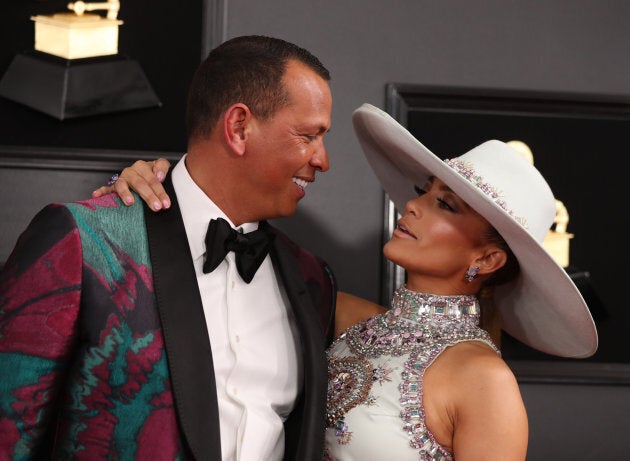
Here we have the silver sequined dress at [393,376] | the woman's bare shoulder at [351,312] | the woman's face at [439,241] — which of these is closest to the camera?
the silver sequined dress at [393,376]

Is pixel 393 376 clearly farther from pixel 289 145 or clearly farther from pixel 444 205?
pixel 289 145

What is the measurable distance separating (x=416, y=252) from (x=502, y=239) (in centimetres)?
19

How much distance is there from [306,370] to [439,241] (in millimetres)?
397

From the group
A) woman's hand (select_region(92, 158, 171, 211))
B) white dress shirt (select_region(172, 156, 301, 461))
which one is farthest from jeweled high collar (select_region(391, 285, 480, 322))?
woman's hand (select_region(92, 158, 171, 211))

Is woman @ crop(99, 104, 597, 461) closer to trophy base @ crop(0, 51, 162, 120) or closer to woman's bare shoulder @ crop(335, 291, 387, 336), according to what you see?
woman's bare shoulder @ crop(335, 291, 387, 336)

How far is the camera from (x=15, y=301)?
65.8 inches

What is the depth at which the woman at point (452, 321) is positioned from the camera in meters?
1.86

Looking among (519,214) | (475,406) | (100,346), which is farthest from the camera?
(519,214)

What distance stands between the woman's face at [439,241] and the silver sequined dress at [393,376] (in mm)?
53

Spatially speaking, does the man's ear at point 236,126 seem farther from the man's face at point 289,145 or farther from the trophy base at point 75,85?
the trophy base at point 75,85

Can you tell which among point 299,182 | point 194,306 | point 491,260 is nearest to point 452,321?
point 491,260

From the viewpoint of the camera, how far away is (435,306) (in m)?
2.03

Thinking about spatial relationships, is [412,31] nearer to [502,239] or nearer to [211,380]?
[502,239]

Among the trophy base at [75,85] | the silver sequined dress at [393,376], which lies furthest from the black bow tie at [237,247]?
the trophy base at [75,85]
